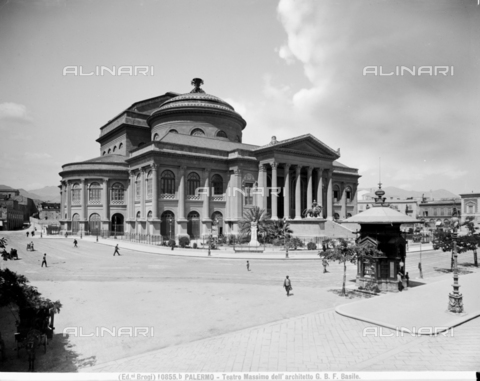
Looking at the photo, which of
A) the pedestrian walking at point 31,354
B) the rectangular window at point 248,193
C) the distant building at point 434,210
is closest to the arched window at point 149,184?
the rectangular window at point 248,193

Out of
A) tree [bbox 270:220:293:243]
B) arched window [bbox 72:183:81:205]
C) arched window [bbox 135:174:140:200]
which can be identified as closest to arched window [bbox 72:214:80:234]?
arched window [bbox 72:183:81:205]

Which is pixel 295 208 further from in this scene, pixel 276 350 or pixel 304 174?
pixel 276 350

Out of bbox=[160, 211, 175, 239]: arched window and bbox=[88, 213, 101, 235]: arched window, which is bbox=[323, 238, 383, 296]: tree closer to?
bbox=[160, 211, 175, 239]: arched window

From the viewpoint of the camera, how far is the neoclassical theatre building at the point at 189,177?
46.3m

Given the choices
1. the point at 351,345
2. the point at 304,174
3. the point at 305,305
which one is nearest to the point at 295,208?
the point at 304,174

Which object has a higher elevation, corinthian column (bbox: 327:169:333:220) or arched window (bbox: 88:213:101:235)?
corinthian column (bbox: 327:169:333:220)

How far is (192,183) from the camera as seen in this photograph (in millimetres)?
48625

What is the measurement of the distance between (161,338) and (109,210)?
42.5 metres

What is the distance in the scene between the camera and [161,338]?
11.9 meters

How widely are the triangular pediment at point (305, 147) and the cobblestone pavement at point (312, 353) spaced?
39.9 metres

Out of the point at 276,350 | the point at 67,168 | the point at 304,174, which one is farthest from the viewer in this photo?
the point at 304,174

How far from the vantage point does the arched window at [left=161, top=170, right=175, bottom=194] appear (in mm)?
46094

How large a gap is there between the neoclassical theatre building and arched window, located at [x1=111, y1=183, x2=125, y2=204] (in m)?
0.14

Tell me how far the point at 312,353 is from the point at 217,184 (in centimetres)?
4165
